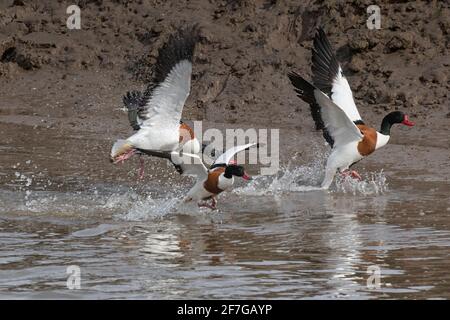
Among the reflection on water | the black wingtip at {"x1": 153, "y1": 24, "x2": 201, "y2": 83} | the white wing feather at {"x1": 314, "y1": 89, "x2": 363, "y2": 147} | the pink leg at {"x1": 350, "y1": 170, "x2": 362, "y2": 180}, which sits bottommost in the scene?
the reflection on water

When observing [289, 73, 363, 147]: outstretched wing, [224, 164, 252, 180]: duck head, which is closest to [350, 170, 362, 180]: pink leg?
[289, 73, 363, 147]: outstretched wing

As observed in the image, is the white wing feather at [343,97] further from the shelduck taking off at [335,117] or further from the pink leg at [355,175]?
the pink leg at [355,175]

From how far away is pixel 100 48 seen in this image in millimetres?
15742

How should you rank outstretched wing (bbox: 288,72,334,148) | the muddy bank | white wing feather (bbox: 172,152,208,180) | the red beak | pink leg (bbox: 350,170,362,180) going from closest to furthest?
white wing feather (bbox: 172,152,208,180) → outstretched wing (bbox: 288,72,334,148) → pink leg (bbox: 350,170,362,180) → the red beak → the muddy bank

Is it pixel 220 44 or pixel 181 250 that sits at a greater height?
pixel 220 44

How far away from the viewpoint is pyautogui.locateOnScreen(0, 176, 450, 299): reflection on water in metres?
6.98

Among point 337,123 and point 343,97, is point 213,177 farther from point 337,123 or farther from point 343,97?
point 343,97

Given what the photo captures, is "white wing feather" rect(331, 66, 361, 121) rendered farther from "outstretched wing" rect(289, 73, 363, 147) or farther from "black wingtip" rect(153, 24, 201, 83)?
"black wingtip" rect(153, 24, 201, 83)

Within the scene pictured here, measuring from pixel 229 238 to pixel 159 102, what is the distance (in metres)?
2.30

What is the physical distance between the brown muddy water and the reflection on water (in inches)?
0.4

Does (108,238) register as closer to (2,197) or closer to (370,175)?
(2,197)

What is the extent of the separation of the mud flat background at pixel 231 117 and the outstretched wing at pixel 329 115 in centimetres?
53

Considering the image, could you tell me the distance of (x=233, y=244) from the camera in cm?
827
